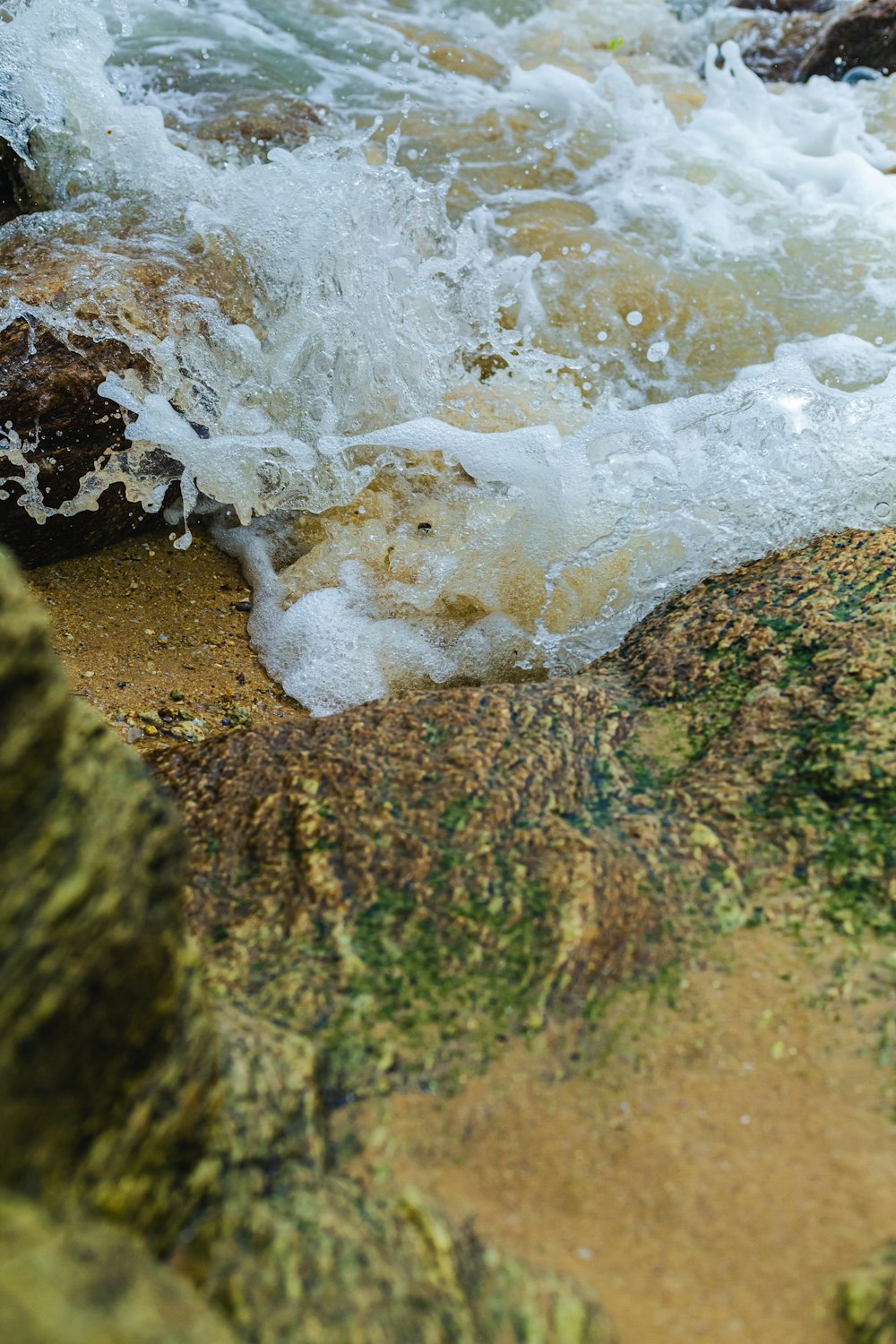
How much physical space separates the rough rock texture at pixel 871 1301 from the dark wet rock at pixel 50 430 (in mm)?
3064

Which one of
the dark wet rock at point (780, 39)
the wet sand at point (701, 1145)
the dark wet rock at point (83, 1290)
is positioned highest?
the dark wet rock at point (83, 1290)

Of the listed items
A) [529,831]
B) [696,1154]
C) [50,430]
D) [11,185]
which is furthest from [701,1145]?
[11,185]

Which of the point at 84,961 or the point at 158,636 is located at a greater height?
the point at 84,961

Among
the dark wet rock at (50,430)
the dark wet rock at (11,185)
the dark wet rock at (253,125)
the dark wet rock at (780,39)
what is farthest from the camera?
the dark wet rock at (780,39)

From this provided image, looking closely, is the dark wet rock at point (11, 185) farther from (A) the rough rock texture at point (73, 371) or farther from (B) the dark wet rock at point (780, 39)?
(B) the dark wet rock at point (780, 39)

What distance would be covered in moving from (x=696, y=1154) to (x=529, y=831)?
0.65 m

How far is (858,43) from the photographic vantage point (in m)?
7.62

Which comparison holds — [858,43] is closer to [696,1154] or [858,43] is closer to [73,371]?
[73,371]

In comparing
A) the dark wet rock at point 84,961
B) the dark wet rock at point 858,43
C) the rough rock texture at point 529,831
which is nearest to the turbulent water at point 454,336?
the rough rock texture at point 529,831

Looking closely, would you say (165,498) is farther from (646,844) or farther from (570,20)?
(570,20)

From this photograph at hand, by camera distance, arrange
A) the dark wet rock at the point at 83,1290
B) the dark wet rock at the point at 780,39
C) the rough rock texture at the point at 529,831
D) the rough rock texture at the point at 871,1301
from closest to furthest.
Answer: the dark wet rock at the point at 83,1290
the rough rock texture at the point at 871,1301
the rough rock texture at the point at 529,831
the dark wet rock at the point at 780,39

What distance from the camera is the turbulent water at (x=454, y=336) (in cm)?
357

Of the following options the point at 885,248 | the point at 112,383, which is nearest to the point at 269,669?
the point at 112,383

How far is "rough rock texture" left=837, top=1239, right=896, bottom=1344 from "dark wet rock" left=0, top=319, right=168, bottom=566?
3064 millimetres
